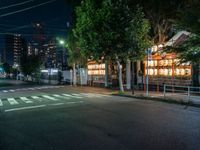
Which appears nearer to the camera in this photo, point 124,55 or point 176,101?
point 176,101

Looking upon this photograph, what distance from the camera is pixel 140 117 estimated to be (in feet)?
37.8

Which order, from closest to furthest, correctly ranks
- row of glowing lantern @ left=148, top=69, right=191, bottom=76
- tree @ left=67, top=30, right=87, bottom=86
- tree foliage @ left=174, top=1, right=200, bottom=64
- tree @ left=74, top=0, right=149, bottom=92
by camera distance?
tree foliage @ left=174, top=1, right=200, bottom=64 → tree @ left=74, top=0, right=149, bottom=92 → row of glowing lantern @ left=148, top=69, right=191, bottom=76 → tree @ left=67, top=30, right=87, bottom=86

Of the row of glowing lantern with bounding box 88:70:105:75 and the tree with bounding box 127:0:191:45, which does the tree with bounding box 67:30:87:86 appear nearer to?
the row of glowing lantern with bounding box 88:70:105:75

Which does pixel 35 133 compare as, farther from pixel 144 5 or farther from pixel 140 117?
pixel 144 5

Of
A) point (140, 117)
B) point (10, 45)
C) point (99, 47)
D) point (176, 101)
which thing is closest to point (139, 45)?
point (99, 47)

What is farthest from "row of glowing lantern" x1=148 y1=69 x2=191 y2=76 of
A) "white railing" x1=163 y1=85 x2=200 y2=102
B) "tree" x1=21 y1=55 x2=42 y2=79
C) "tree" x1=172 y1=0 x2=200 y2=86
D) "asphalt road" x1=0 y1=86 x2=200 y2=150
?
"tree" x1=21 y1=55 x2=42 y2=79

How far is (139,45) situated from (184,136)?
51.0 ft

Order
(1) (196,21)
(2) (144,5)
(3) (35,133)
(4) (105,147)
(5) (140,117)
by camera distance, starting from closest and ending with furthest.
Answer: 1. (4) (105,147)
2. (3) (35,133)
3. (5) (140,117)
4. (1) (196,21)
5. (2) (144,5)

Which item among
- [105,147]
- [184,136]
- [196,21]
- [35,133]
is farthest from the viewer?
[196,21]

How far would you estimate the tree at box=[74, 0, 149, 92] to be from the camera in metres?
22.8

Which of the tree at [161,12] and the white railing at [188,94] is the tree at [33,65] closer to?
the tree at [161,12]

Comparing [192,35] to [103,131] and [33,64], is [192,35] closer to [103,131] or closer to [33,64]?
[103,131]

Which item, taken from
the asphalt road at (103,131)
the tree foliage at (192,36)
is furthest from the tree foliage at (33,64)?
the tree foliage at (192,36)

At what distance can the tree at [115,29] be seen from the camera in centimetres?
2280
